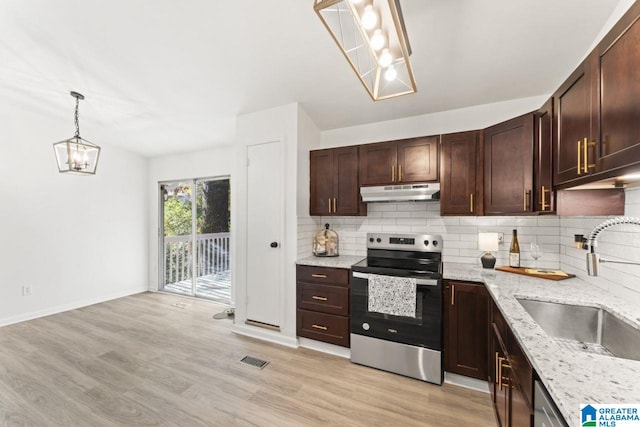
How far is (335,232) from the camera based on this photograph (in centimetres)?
338

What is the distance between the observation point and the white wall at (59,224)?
355 centimetres

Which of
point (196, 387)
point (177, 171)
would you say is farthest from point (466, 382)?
point (177, 171)

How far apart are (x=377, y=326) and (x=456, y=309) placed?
0.70 meters

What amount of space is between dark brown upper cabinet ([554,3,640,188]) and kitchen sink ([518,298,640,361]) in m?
0.72

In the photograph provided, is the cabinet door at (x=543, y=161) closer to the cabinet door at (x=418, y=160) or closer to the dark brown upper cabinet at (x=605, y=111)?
the dark brown upper cabinet at (x=605, y=111)

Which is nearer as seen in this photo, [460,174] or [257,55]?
[257,55]

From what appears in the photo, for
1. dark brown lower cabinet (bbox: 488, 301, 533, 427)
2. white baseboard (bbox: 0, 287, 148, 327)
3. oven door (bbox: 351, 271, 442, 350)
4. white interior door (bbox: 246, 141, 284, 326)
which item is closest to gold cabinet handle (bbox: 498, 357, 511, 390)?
dark brown lower cabinet (bbox: 488, 301, 533, 427)

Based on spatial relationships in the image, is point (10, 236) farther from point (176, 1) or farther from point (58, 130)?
point (176, 1)

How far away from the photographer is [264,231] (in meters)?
3.17

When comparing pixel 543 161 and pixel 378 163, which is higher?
pixel 378 163

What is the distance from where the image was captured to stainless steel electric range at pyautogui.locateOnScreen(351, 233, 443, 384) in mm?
2273

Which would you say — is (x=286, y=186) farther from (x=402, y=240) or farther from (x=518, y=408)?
(x=518, y=408)

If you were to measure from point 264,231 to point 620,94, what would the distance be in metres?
2.89

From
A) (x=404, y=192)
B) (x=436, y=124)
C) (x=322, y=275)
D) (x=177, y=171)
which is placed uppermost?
(x=436, y=124)
